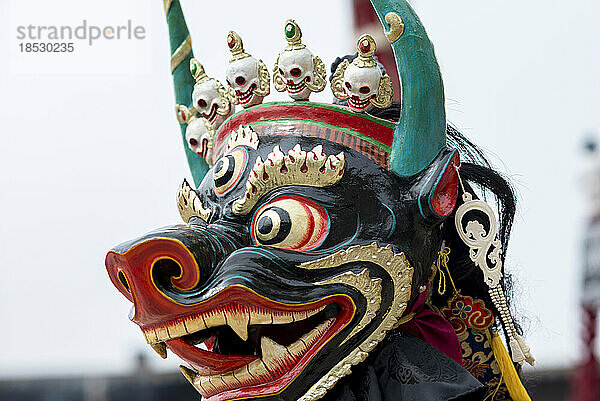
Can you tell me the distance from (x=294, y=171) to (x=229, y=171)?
18cm

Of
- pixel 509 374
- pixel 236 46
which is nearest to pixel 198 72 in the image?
pixel 236 46

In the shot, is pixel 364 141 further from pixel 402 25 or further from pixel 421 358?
pixel 421 358

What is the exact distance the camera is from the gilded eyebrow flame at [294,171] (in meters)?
1.92

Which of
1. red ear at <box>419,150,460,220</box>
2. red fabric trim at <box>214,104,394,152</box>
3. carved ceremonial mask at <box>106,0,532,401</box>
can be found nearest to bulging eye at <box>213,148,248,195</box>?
carved ceremonial mask at <box>106,0,532,401</box>

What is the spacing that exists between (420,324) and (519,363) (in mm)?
313

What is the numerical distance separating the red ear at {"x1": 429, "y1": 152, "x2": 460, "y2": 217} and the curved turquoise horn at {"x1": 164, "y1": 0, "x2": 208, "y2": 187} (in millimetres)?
788

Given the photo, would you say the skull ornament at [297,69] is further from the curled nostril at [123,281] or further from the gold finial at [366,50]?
the curled nostril at [123,281]

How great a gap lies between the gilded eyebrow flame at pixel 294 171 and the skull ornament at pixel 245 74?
23 centimetres

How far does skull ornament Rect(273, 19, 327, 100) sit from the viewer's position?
6.53 feet

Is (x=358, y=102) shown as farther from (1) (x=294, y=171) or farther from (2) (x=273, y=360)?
(2) (x=273, y=360)

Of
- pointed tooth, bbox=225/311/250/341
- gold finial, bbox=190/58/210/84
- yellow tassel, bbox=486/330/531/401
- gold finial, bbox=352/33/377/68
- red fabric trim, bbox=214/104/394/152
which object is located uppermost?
gold finial, bbox=352/33/377/68

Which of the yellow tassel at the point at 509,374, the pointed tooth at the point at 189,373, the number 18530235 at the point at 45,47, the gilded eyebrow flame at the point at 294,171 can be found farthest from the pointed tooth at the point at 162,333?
the number 18530235 at the point at 45,47

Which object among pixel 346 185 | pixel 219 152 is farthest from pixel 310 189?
pixel 219 152

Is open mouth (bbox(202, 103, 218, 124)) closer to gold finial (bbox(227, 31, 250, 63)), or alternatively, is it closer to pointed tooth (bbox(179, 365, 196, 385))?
gold finial (bbox(227, 31, 250, 63))
